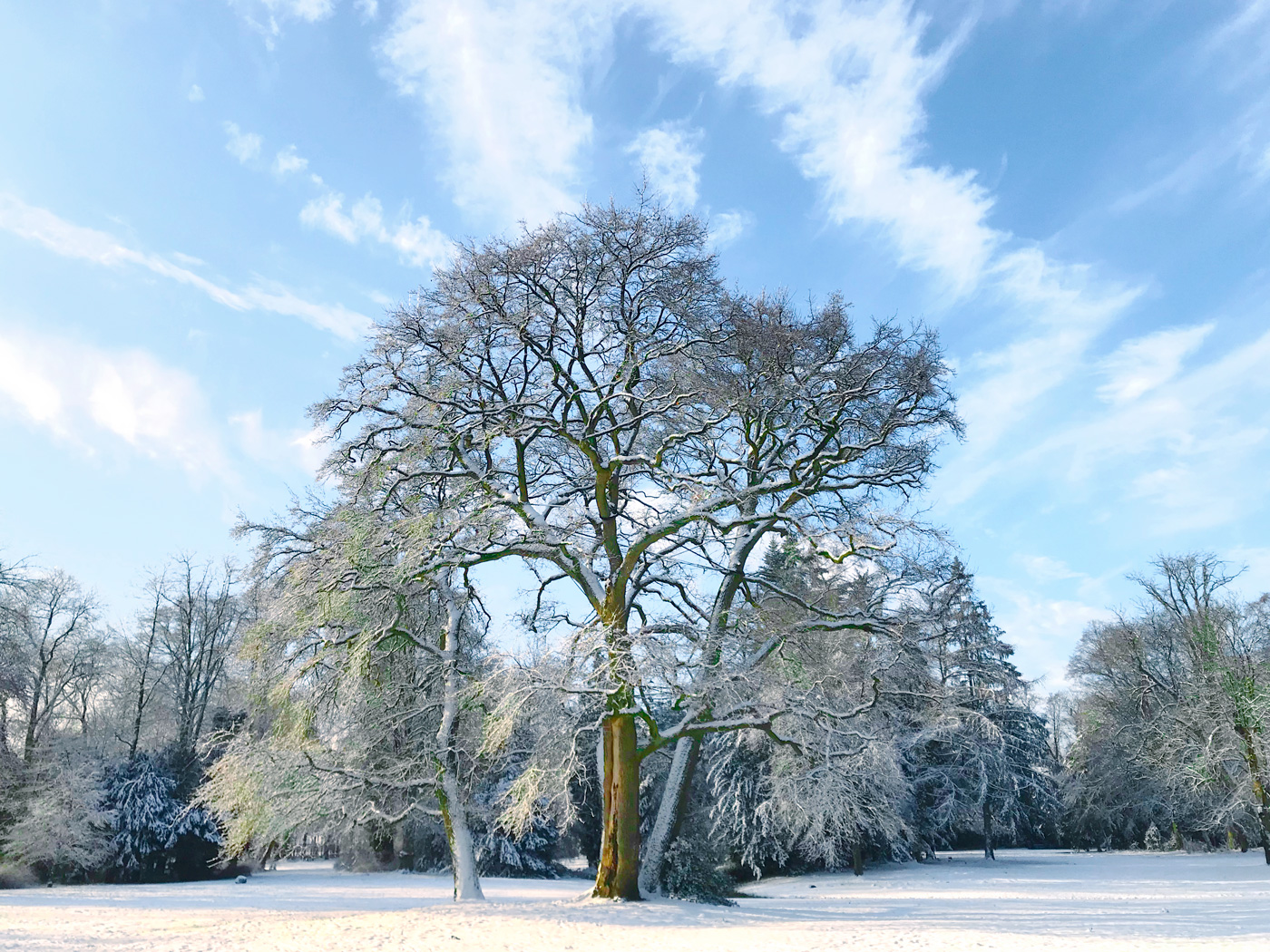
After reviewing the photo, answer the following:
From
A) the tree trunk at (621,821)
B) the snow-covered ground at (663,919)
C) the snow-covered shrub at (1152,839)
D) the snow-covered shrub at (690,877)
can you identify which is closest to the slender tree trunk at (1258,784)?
the snow-covered ground at (663,919)

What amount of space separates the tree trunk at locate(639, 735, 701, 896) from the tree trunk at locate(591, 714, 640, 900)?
888mm

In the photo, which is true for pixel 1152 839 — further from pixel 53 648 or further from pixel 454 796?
pixel 53 648

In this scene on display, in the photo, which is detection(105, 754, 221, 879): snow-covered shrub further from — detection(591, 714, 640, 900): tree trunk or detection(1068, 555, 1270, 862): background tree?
detection(1068, 555, 1270, 862): background tree

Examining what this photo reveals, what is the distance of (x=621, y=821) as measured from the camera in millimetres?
13164

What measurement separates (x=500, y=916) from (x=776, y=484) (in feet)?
24.0

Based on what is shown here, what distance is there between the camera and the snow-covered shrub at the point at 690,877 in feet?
48.2

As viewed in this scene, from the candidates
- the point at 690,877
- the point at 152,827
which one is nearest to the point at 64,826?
the point at 152,827

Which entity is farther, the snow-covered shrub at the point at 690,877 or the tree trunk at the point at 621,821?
the snow-covered shrub at the point at 690,877

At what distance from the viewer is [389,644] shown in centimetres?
1455

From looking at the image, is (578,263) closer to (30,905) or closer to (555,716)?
(555,716)

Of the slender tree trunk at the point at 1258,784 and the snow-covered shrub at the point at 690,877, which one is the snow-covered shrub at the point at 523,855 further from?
the slender tree trunk at the point at 1258,784

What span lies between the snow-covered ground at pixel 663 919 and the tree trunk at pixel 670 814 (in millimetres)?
731

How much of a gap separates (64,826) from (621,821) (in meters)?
18.5

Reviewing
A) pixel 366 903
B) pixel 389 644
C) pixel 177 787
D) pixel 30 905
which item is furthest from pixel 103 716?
pixel 389 644
